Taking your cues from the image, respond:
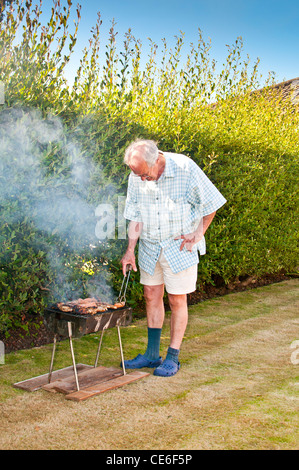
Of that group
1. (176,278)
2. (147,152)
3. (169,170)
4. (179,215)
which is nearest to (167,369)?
(176,278)

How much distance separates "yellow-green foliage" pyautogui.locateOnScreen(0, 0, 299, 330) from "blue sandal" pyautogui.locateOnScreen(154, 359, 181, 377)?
1443mm

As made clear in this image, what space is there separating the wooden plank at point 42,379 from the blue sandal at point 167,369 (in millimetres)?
680

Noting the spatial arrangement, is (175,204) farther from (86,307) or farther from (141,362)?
(141,362)

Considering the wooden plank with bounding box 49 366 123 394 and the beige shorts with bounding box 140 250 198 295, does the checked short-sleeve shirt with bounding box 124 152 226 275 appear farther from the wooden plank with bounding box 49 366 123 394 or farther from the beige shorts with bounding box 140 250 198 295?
the wooden plank with bounding box 49 366 123 394

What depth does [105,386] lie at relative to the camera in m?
3.76

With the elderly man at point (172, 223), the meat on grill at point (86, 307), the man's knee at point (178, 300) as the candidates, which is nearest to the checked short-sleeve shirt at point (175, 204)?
the elderly man at point (172, 223)

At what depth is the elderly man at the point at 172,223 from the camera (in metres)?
3.99

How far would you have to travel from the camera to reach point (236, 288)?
8.41m

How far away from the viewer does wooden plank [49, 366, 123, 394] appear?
3.71 meters

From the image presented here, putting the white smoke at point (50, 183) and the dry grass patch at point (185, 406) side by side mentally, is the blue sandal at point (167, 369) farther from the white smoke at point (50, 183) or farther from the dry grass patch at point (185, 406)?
the white smoke at point (50, 183)

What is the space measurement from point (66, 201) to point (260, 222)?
13.6ft

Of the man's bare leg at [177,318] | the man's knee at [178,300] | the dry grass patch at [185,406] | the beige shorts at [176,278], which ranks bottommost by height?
the dry grass patch at [185,406]

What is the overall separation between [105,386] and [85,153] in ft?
7.71
